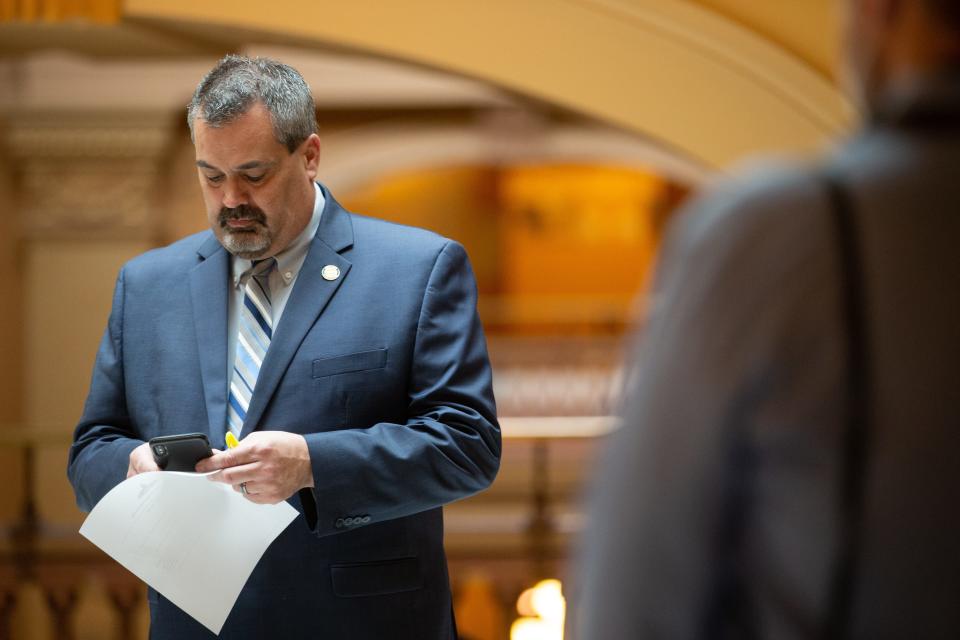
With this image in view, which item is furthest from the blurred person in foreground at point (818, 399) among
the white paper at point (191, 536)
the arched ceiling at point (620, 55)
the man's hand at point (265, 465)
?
the arched ceiling at point (620, 55)

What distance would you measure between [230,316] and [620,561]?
1.35 m

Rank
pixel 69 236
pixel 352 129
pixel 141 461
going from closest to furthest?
pixel 141 461 → pixel 69 236 → pixel 352 129

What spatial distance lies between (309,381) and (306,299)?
0.15m

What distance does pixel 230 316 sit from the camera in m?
2.09

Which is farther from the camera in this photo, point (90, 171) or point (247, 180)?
point (90, 171)

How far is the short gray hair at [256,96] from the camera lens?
6.45ft

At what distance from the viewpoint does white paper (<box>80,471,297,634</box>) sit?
1.86m

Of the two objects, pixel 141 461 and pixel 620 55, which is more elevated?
pixel 620 55

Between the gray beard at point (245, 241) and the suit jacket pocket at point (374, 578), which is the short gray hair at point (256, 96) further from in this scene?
the suit jacket pocket at point (374, 578)

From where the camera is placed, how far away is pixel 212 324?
2051 millimetres

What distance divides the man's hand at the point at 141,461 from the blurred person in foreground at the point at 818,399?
1153mm

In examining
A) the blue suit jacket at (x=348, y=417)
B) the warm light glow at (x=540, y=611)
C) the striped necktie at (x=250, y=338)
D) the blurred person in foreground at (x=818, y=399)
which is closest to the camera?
the blurred person in foreground at (x=818, y=399)

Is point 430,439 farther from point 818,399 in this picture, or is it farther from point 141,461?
point 818,399

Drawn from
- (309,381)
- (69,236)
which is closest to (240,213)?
(309,381)
